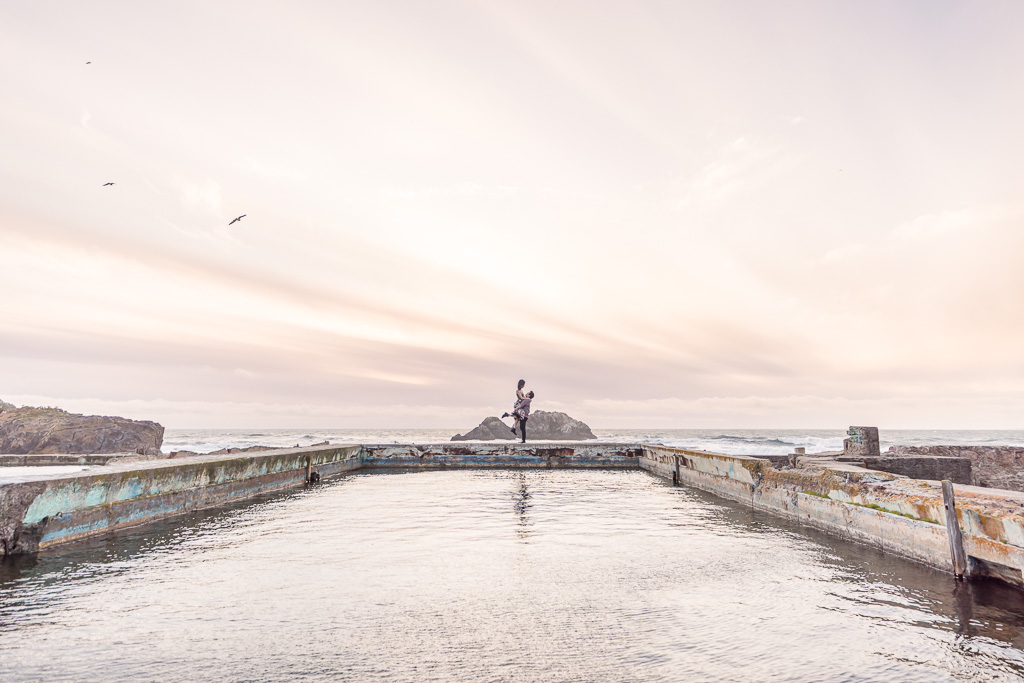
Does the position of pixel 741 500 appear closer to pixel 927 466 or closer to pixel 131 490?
pixel 927 466

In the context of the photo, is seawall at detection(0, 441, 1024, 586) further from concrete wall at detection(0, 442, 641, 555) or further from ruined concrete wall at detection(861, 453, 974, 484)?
ruined concrete wall at detection(861, 453, 974, 484)

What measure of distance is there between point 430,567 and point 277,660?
2.02 metres

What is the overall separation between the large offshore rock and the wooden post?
1051 inches

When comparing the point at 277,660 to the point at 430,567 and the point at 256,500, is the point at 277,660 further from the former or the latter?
the point at 256,500

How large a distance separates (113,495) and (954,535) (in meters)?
8.87

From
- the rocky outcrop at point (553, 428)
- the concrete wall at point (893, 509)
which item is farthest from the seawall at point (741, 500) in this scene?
the rocky outcrop at point (553, 428)

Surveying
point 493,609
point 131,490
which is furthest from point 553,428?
point 493,609

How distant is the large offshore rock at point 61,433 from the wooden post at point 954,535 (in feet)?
87.6

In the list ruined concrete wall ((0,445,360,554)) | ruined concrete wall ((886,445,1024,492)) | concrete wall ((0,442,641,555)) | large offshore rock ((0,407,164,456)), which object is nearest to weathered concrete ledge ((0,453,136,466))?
concrete wall ((0,442,641,555))

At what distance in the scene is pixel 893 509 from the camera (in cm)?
543

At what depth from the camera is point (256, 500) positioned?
9000 millimetres

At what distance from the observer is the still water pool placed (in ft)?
8.54

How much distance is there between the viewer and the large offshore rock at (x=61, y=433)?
22.5 metres

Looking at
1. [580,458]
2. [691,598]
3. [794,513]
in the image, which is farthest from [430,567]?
[580,458]
